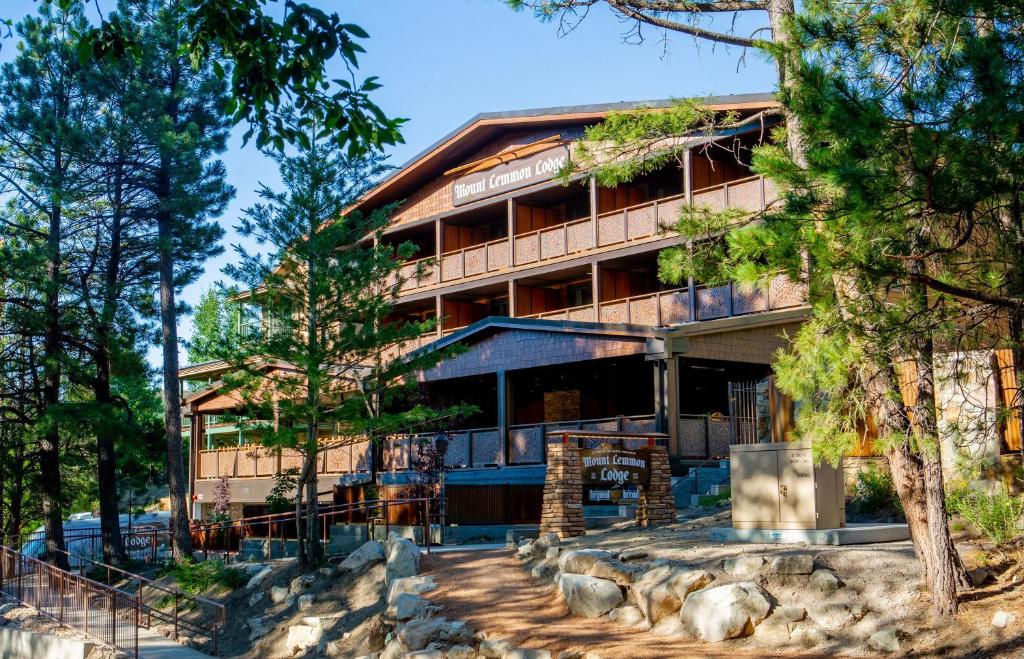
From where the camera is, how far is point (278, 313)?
61.8 ft

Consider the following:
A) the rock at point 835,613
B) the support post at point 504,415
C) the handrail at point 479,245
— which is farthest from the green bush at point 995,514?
the handrail at point 479,245

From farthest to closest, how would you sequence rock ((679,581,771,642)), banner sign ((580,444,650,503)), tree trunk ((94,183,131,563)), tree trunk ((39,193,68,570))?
1. tree trunk ((94,183,131,563))
2. tree trunk ((39,193,68,570))
3. banner sign ((580,444,650,503))
4. rock ((679,581,771,642))

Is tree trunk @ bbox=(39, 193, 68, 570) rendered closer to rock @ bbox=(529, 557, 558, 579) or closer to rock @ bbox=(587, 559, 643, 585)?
rock @ bbox=(529, 557, 558, 579)

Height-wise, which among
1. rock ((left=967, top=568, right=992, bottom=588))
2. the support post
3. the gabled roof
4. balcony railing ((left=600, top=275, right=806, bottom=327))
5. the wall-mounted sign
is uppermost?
the gabled roof

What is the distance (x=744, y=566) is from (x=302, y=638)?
6.94 m

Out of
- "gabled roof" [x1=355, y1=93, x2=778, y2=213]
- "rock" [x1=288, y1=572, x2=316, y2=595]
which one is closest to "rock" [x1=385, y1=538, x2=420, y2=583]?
"rock" [x1=288, y1=572, x2=316, y2=595]

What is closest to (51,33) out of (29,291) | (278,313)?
(29,291)

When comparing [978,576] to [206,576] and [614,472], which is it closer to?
[614,472]

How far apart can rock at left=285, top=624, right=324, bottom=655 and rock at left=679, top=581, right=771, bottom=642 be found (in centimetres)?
601

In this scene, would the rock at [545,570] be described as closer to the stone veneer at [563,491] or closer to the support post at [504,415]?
the stone veneer at [563,491]

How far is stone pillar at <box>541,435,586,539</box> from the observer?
17.2m

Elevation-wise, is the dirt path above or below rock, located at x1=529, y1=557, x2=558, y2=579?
below

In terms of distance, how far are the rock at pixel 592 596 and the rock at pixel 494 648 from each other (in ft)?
3.62

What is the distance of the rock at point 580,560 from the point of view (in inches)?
538
